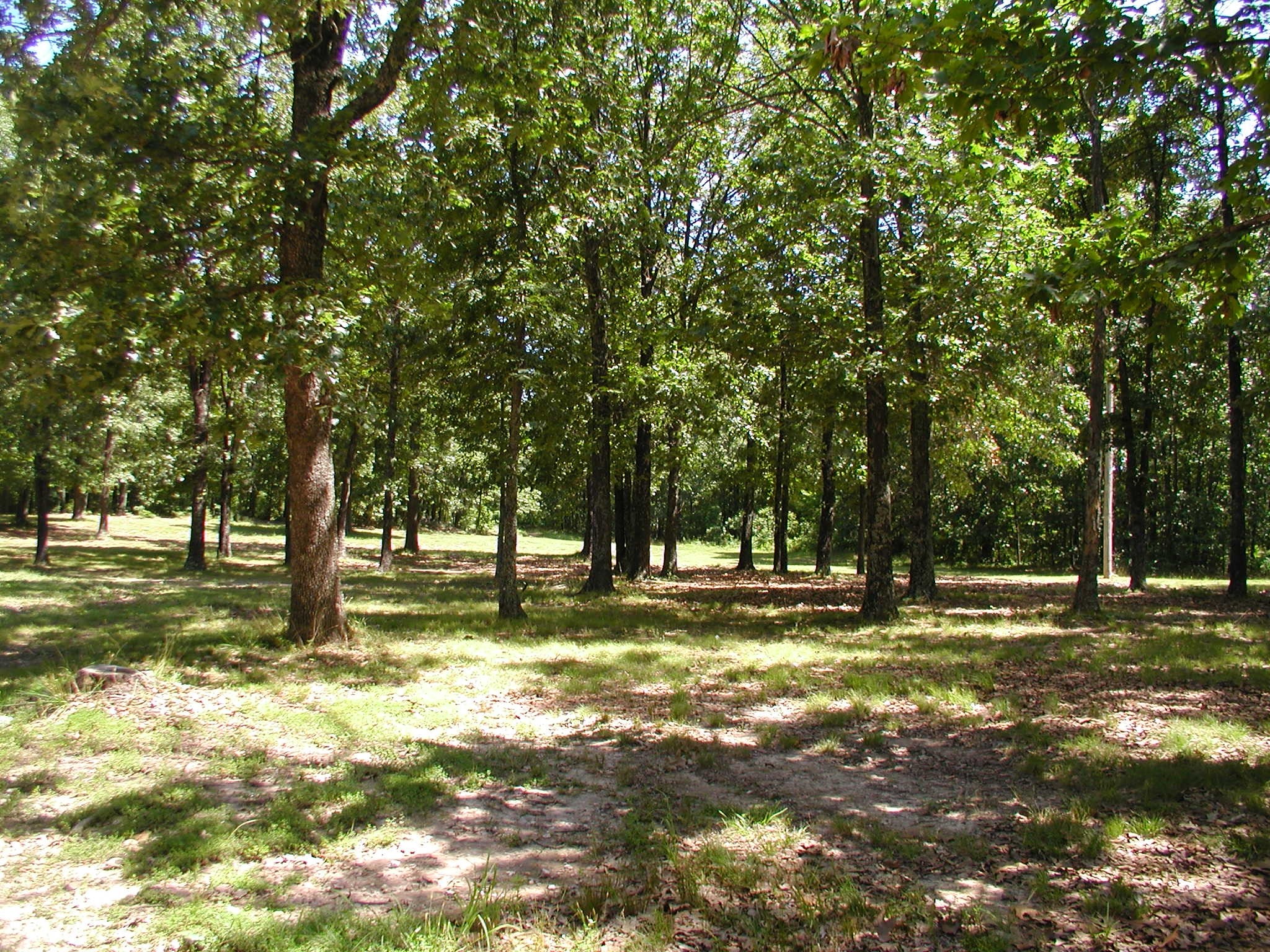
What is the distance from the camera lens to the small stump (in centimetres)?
708

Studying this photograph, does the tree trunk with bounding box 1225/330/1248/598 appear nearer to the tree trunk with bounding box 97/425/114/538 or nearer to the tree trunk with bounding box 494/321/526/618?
the tree trunk with bounding box 494/321/526/618

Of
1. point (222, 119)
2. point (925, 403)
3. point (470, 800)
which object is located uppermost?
point (222, 119)

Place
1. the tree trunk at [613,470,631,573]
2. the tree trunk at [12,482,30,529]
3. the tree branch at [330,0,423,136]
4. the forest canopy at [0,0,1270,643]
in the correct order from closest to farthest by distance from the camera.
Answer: the forest canopy at [0,0,1270,643] < the tree branch at [330,0,423,136] < the tree trunk at [613,470,631,573] < the tree trunk at [12,482,30,529]

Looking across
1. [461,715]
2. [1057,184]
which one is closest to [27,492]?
A: [461,715]

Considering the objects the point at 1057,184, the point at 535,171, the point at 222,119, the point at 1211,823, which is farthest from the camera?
the point at 1057,184

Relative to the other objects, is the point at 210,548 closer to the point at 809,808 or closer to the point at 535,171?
the point at 535,171

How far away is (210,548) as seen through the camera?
2917 centimetres

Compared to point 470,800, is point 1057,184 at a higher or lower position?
higher

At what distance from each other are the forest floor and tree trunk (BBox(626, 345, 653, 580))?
33.6 feet

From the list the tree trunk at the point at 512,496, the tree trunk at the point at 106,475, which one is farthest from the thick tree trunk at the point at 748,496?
the tree trunk at the point at 106,475

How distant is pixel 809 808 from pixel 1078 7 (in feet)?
18.0

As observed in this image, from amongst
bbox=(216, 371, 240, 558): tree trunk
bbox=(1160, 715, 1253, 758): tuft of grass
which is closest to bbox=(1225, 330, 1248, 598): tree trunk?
bbox=(1160, 715, 1253, 758): tuft of grass

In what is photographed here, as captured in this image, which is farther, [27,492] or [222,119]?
[27,492]

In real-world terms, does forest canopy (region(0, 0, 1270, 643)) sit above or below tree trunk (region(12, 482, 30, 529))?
above
